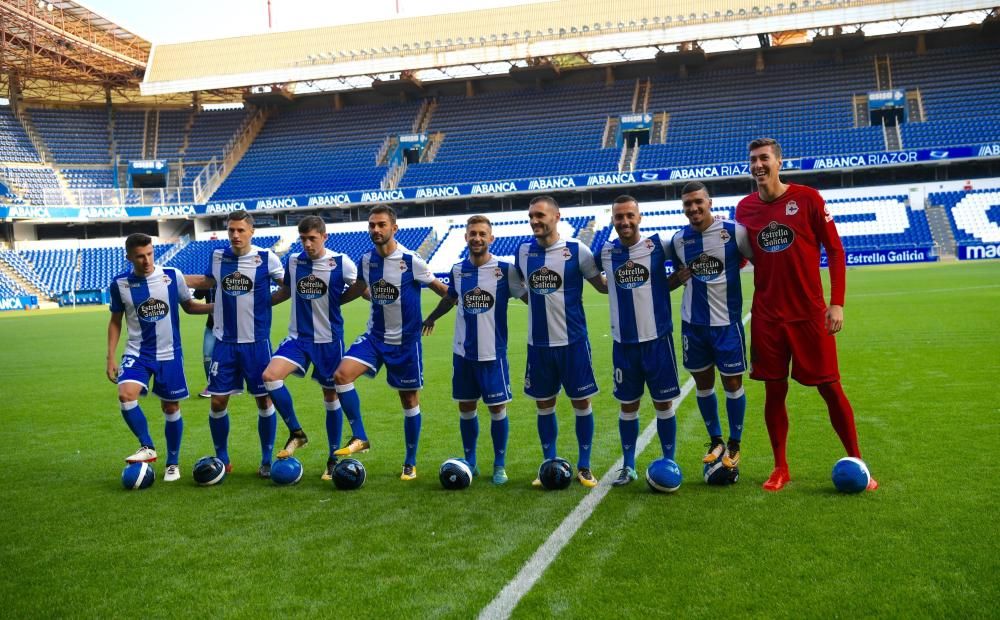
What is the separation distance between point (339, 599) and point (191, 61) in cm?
4579

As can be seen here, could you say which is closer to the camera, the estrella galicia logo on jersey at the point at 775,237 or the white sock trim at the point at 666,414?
the estrella galicia logo on jersey at the point at 775,237

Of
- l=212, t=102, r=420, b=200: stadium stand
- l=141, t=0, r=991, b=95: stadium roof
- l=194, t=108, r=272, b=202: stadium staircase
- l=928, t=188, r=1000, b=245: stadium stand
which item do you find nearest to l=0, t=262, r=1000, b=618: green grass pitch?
l=928, t=188, r=1000, b=245: stadium stand

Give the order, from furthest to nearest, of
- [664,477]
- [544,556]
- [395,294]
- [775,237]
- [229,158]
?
1. [229,158]
2. [395,294]
3. [775,237]
4. [664,477]
5. [544,556]

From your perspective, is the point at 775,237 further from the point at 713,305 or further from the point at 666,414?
the point at 666,414

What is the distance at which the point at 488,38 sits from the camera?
1652 inches

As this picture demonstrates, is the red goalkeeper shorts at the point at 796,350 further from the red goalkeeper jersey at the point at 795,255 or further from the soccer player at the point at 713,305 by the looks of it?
the soccer player at the point at 713,305

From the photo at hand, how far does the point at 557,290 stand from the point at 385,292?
142 centimetres

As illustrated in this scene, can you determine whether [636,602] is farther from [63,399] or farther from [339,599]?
[63,399]

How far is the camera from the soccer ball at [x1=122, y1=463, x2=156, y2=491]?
6164mm

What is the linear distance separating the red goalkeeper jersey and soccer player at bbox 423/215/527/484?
5.84ft

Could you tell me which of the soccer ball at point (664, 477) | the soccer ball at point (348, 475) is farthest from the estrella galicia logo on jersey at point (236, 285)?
the soccer ball at point (664, 477)

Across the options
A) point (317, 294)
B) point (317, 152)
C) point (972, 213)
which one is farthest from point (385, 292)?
point (317, 152)

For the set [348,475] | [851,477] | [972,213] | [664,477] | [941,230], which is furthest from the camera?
[972,213]

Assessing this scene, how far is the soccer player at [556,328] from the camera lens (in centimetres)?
592
